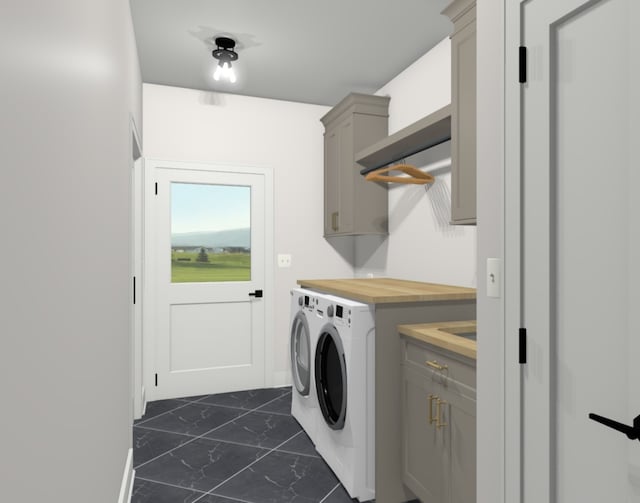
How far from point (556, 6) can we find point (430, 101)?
2031 mm

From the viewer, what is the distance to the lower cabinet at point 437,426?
1.70m

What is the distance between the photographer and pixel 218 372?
389 cm

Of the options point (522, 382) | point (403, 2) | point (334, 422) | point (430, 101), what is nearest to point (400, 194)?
point (430, 101)

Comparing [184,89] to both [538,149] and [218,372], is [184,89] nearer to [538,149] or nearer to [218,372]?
[218,372]

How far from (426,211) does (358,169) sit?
30.1 inches

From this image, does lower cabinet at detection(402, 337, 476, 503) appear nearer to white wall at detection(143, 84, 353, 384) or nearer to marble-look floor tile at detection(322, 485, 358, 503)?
marble-look floor tile at detection(322, 485, 358, 503)

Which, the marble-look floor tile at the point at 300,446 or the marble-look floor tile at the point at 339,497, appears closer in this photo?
the marble-look floor tile at the point at 339,497

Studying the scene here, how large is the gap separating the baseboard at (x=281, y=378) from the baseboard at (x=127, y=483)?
1.78 metres

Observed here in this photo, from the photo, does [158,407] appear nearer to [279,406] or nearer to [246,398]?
[246,398]

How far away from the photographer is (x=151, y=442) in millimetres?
2881

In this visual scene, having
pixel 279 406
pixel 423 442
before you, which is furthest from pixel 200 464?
pixel 423 442

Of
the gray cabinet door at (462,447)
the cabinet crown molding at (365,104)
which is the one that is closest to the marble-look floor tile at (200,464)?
the gray cabinet door at (462,447)

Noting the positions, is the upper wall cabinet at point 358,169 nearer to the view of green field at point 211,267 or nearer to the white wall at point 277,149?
the white wall at point 277,149

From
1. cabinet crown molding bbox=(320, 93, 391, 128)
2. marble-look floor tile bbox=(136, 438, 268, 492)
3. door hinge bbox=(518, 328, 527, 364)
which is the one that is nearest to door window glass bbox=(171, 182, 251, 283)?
cabinet crown molding bbox=(320, 93, 391, 128)
